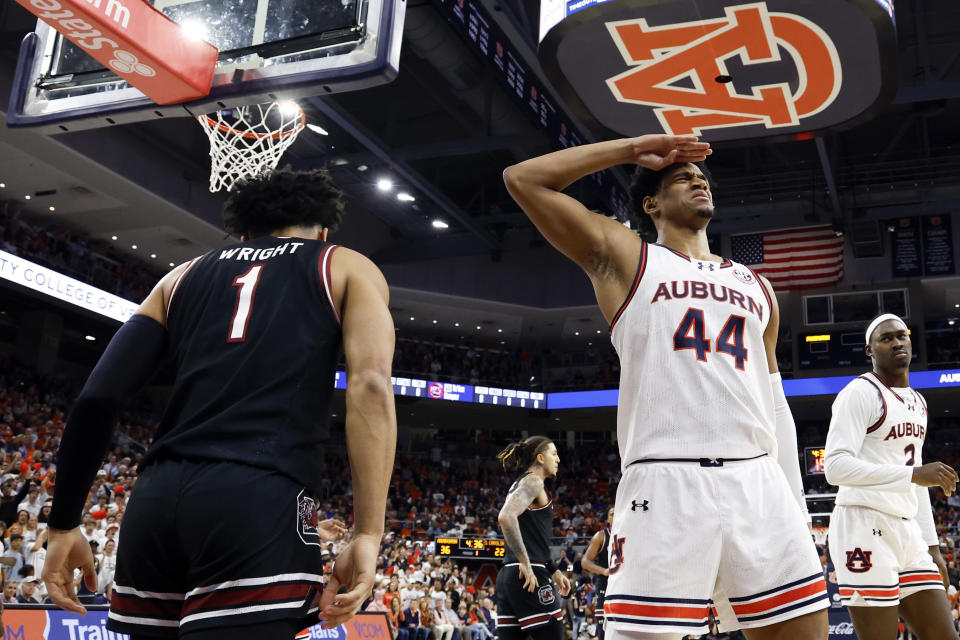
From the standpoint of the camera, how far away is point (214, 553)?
1.93m

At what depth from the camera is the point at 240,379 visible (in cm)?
216

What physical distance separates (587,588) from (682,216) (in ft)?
54.0

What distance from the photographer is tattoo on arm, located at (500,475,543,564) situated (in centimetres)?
622

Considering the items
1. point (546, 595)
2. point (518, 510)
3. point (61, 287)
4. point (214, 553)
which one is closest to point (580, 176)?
point (214, 553)

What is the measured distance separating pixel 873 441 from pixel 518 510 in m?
2.53

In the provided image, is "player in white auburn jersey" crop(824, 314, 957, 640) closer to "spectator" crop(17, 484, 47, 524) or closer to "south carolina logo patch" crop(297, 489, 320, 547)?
"south carolina logo patch" crop(297, 489, 320, 547)

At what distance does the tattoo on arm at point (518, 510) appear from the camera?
622 cm

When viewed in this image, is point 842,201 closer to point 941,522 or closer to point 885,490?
point 941,522

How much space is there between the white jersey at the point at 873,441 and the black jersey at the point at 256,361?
327cm

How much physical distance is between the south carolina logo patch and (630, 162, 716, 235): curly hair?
1.77 meters

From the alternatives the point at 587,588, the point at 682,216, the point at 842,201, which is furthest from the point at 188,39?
the point at 842,201

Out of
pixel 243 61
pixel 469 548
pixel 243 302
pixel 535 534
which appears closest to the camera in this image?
pixel 243 302

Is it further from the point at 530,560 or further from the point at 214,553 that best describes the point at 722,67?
the point at 214,553

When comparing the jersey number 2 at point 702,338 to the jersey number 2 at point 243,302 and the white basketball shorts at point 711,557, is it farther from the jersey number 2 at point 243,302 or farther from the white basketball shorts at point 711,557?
the jersey number 2 at point 243,302
